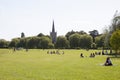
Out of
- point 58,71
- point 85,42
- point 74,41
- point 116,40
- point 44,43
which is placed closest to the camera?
point 58,71

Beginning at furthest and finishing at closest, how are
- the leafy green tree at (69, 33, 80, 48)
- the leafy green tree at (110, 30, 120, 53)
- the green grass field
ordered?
the leafy green tree at (69, 33, 80, 48), the leafy green tree at (110, 30, 120, 53), the green grass field

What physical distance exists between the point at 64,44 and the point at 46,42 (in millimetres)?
12218

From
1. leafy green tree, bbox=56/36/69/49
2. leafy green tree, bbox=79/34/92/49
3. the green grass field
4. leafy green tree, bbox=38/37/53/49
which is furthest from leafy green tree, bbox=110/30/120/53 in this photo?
leafy green tree, bbox=38/37/53/49

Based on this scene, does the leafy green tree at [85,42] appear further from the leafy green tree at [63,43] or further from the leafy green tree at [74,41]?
the leafy green tree at [63,43]

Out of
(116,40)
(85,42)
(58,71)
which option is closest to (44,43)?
(85,42)

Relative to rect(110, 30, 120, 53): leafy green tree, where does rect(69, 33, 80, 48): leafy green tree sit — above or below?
above

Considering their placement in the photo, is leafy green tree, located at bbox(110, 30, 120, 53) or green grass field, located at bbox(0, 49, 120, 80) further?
leafy green tree, located at bbox(110, 30, 120, 53)

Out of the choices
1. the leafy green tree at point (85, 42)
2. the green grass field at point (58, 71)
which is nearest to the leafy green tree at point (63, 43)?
the leafy green tree at point (85, 42)

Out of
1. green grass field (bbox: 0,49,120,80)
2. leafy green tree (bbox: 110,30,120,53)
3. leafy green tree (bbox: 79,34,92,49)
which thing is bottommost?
green grass field (bbox: 0,49,120,80)

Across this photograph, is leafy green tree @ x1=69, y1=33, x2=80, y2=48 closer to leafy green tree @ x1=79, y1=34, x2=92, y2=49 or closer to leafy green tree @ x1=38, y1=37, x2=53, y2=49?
leafy green tree @ x1=79, y1=34, x2=92, y2=49

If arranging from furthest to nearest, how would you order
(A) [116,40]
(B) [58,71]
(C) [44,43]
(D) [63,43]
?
(C) [44,43]
(D) [63,43]
(A) [116,40]
(B) [58,71]

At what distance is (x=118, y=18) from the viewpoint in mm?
77938

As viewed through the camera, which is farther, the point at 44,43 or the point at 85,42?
the point at 44,43

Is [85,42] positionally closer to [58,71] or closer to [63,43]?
[63,43]
